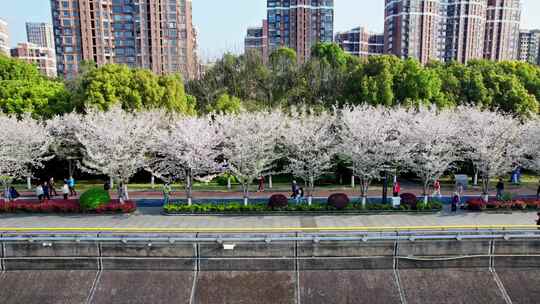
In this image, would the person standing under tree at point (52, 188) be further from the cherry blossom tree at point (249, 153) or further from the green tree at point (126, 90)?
the cherry blossom tree at point (249, 153)

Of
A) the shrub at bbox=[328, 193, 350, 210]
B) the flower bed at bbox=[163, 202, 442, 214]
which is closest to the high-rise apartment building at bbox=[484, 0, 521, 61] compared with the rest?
the flower bed at bbox=[163, 202, 442, 214]

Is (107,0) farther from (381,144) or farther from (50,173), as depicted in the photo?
(381,144)

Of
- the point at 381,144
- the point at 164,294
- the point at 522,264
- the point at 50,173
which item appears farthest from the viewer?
the point at 50,173

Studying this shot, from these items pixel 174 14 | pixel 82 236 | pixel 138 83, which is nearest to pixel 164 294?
pixel 82 236

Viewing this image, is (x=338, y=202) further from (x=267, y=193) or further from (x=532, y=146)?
(x=532, y=146)

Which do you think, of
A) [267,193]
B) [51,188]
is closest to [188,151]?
[267,193]

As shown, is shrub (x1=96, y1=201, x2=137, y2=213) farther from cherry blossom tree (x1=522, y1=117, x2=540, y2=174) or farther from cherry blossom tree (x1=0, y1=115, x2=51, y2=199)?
cherry blossom tree (x1=522, y1=117, x2=540, y2=174)

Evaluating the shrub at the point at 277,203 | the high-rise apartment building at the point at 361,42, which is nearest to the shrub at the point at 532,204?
the shrub at the point at 277,203
